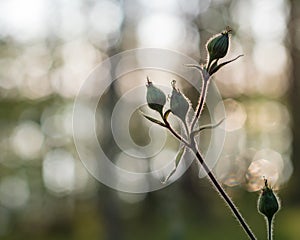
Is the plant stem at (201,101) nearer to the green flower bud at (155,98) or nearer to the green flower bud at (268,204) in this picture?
the green flower bud at (155,98)

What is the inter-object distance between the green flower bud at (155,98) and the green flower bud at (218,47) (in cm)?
16

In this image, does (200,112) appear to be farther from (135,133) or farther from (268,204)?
(135,133)

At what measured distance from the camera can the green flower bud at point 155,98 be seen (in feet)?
5.29

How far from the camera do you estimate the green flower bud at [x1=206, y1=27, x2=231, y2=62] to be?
1.59 metres

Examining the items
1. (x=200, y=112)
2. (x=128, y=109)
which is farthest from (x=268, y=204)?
(x=128, y=109)

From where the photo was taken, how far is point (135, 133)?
2178cm

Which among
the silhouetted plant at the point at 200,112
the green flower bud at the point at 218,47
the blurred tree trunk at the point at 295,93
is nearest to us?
the silhouetted plant at the point at 200,112

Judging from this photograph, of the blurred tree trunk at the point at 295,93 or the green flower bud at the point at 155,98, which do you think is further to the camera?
the blurred tree trunk at the point at 295,93

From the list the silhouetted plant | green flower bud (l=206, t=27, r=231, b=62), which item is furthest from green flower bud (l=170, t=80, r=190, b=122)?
green flower bud (l=206, t=27, r=231, b=62)

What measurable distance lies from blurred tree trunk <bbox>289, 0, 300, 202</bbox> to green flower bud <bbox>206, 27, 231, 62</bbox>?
674 inches

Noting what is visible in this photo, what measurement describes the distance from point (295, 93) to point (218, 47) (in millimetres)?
18690

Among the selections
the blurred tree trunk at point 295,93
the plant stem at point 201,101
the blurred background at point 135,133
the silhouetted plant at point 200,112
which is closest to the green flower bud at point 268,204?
the silhouetted plant at point 200,112

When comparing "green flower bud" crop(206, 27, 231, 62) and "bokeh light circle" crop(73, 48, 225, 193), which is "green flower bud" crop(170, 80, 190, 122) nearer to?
"green flower bud" crop(206, 27, 231, 62)

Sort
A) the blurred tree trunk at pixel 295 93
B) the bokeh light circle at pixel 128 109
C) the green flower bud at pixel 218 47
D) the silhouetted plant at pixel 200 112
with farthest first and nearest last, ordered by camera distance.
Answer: the blurred tree trunk at pixel 295 93
the bokeh light circle at pixel 128 109
the green flower bud at pixel 218 47
the silhouetted plant at pixel 200 112
